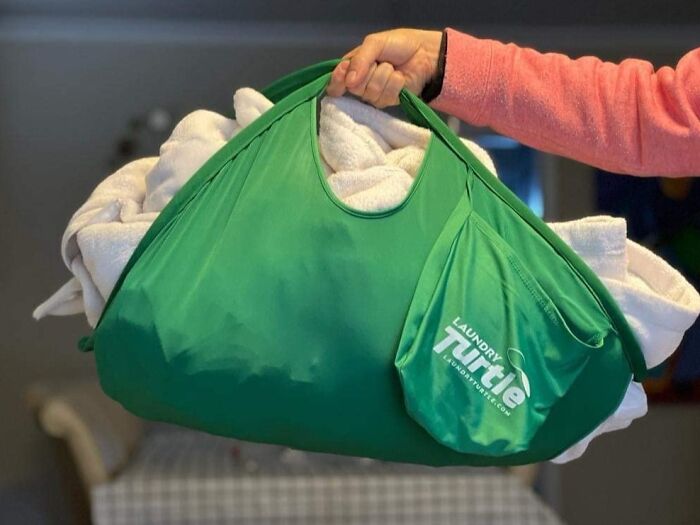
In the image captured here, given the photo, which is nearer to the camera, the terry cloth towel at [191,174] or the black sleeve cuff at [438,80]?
the terry cloth towel at [191,174]

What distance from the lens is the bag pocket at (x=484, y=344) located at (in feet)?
2.19

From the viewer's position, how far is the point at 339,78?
2.46 feet

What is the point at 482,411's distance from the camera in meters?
0.68

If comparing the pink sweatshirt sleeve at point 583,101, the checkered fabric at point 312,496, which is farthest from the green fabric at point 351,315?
the checkered fabric at point 312,496

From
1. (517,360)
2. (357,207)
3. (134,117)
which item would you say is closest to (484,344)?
(517,360)

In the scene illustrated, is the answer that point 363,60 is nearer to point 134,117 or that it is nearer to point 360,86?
point 360,86

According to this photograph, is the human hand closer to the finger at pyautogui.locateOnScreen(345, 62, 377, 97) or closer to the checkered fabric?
the finger at pyautogui.locateOnScreen(345, 62, 377, 97)

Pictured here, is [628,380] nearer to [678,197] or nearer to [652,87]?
[652,87]

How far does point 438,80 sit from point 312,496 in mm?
1795

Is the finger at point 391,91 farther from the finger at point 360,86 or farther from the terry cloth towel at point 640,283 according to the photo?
the terry cloth towel at point 640,283

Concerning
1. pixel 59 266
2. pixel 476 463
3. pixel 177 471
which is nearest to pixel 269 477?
pixel 177 471

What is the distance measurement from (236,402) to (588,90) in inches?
16.0

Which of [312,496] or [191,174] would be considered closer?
[191,174]

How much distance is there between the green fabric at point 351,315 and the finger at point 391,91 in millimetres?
75
